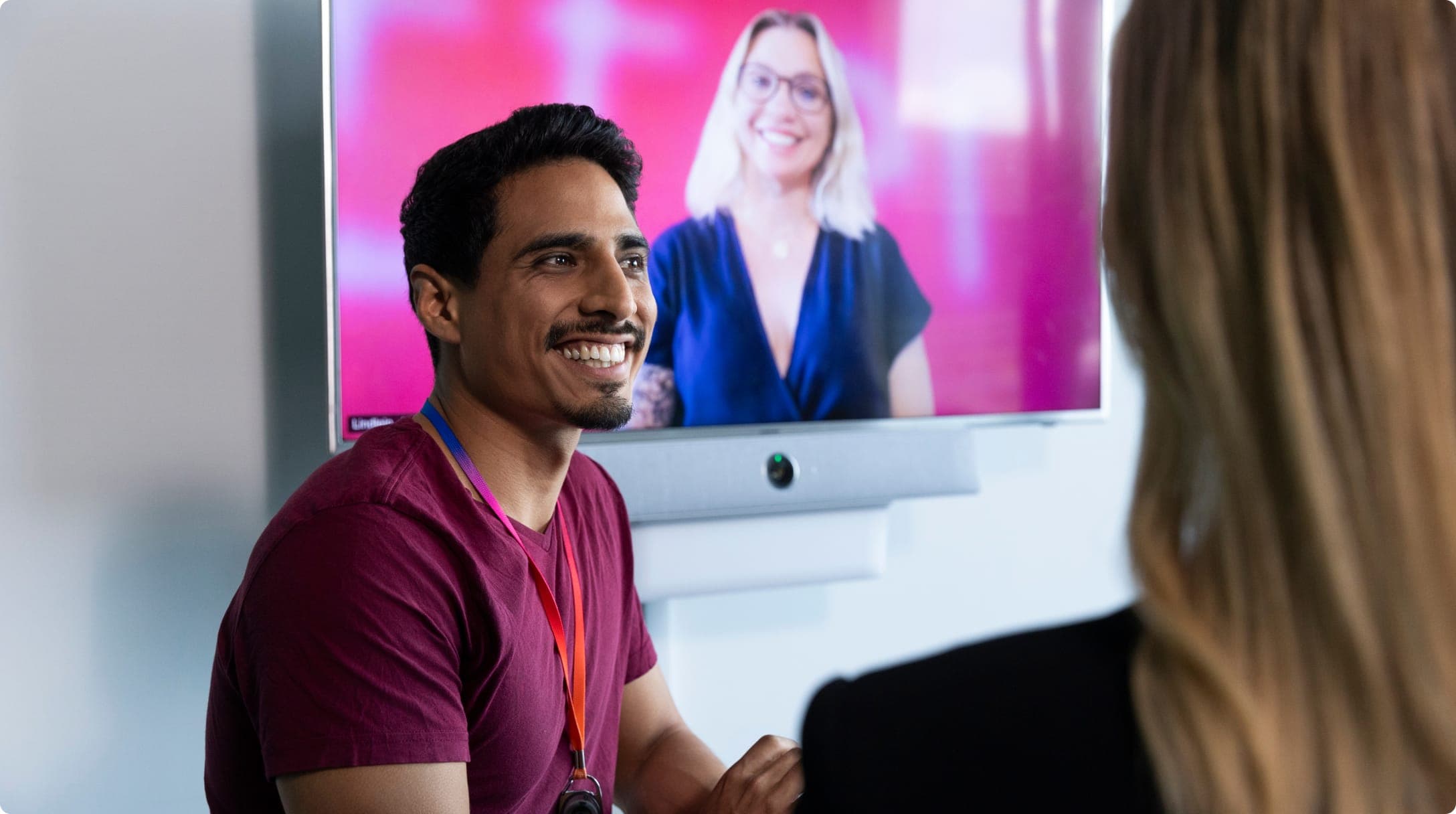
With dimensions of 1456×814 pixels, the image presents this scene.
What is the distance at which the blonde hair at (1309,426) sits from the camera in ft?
1.98

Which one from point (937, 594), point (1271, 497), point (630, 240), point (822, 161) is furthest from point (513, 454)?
point (937, 594)

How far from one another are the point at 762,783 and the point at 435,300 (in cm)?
81

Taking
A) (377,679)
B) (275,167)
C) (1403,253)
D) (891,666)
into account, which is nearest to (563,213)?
(275,167)

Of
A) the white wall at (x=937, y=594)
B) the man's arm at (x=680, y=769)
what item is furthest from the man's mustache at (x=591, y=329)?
the white wall at (x=937, y=594)

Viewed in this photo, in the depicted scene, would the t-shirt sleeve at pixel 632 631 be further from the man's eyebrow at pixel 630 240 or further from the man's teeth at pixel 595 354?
the man's eyebrow at pixel 630 240

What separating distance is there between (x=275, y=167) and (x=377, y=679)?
1.00 meters

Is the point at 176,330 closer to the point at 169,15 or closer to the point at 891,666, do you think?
the point at 169,15

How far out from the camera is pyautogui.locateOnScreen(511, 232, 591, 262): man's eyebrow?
158cm

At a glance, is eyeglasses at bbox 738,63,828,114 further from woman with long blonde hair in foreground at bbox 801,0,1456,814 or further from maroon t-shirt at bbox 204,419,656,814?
woman with long blonde hair in foreground at bbox 801,0,1456,814

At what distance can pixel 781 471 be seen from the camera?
2.12m

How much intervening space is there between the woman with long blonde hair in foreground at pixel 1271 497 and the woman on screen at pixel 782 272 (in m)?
1.37

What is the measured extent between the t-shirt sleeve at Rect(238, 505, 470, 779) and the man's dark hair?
1.61ft

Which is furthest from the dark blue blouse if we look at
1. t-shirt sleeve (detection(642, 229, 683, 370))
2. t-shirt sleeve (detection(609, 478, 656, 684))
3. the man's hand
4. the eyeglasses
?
the man's hand

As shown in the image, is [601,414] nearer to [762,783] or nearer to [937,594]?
[762,783]
